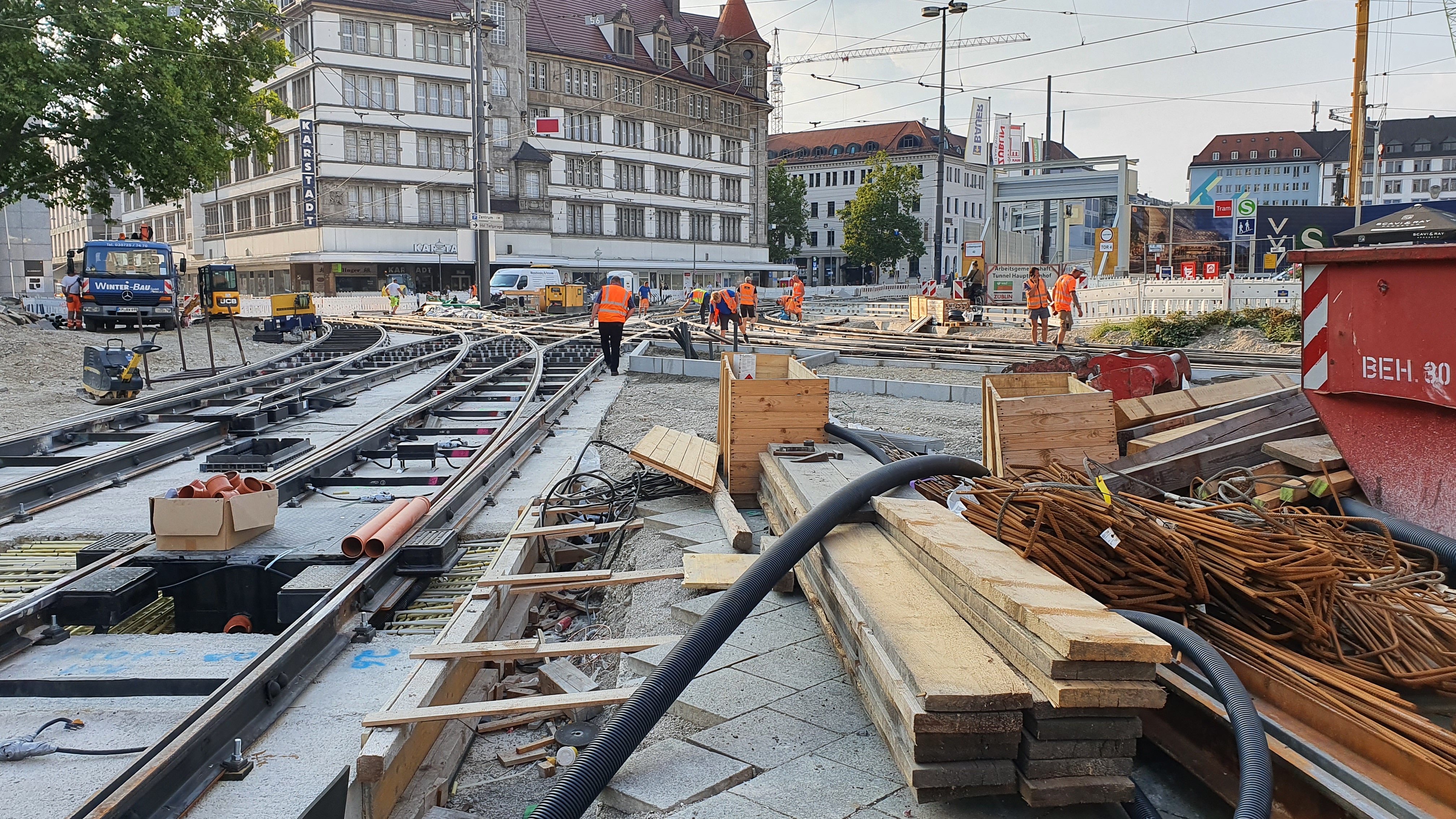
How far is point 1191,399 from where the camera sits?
9398 mm

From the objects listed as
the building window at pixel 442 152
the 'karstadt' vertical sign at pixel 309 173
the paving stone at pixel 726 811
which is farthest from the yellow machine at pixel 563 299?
the paving stone at pixel 726 811

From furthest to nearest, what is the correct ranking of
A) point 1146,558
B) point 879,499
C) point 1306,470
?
point 1306,470
point 879,499
point 1146,558

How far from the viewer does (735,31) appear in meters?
81.1

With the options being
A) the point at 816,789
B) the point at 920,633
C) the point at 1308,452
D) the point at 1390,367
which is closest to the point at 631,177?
the point at 1308,452

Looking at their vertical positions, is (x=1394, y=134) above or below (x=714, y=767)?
above

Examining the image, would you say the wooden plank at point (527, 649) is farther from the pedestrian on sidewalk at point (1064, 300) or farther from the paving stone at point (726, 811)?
the pedestrian on sidewalk at point (1064, 300)

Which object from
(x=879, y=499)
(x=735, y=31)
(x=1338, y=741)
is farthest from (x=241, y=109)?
(x=735, y=31)

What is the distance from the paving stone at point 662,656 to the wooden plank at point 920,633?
62cm

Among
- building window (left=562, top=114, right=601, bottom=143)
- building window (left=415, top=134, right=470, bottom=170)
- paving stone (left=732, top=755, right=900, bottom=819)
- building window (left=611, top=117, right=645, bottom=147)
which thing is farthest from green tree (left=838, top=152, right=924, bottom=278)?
paving stone (left=732, top=755, right=900, bottom=819)

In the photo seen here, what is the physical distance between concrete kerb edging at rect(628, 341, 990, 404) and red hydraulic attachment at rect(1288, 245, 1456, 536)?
20.5ft

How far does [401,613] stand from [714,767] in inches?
111

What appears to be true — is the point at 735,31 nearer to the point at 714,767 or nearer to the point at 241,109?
the point at 241,109

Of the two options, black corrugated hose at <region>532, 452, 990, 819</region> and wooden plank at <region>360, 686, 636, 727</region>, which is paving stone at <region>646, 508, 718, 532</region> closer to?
black corrugated hose at <region>532, 452, 990, 819</region>

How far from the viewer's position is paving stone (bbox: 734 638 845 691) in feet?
15.2
